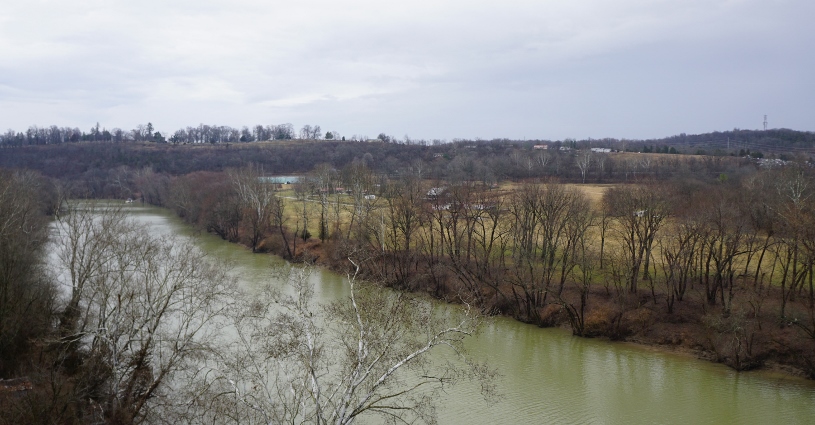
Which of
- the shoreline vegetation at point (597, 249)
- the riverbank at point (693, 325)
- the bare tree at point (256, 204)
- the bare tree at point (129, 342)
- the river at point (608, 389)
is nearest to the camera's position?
the bare tree at point (129, 342)

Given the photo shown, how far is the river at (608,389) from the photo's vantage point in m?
16.3

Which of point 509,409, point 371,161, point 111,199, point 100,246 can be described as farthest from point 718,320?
point 111,199

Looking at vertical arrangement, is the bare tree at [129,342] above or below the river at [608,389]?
above

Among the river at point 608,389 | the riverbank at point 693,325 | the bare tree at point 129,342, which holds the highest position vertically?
the bare tree at point 129,342

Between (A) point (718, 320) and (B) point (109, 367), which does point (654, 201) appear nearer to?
(A) point (718, 320)

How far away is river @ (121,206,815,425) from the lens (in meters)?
16.3

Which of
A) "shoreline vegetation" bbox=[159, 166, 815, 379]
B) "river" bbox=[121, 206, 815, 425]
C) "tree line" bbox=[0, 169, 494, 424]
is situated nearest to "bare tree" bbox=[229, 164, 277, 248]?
"shoreline vegetation" bbox=[159, 166, 815, 379]

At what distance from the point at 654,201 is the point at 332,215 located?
82.0ft

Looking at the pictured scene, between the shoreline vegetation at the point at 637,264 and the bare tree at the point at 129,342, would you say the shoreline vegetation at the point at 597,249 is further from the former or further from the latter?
the bare tree at the point at 129,342

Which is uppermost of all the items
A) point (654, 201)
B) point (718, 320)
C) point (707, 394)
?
point (654, 201)

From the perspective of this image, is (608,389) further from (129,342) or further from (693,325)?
(129,342)

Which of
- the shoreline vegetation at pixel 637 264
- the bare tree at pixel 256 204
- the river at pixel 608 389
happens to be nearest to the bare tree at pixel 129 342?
the shoreline vegetation at pixel 637 264

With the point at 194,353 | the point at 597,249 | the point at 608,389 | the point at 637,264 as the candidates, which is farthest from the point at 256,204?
the point at 608,389

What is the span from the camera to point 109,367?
14484 millimetres
